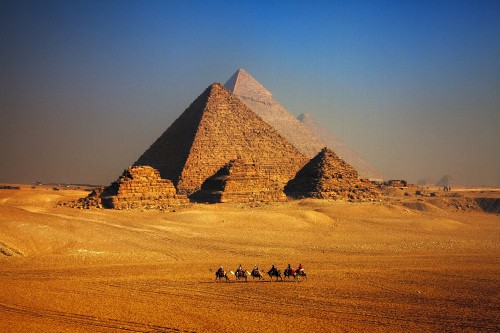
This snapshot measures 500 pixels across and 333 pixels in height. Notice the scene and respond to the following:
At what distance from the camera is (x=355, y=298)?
10.6 metres

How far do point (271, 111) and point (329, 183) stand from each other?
5213cm

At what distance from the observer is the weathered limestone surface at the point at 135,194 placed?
3086 cm

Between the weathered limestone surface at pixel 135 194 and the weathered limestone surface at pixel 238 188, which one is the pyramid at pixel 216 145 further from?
the weathered limestone surface at pixel 135 194

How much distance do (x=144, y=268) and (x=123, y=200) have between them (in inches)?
700

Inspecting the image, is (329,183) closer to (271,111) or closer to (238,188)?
(238,188)

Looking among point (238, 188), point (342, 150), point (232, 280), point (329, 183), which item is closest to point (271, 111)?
point (342, 150)

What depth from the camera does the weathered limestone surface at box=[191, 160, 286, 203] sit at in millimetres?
38156

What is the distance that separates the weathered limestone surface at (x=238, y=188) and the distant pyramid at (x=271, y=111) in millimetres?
49883

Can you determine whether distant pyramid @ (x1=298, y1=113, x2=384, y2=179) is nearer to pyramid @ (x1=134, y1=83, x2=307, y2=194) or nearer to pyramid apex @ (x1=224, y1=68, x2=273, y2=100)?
pyramid apex @ (x1=224, y1=68, x2=273, y2=100)

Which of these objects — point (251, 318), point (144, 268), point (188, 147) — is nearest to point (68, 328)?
point (251, 318)

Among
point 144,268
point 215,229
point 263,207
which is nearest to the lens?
point 144,268

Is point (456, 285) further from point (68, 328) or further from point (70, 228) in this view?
point (70, 228)

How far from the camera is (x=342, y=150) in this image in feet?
398

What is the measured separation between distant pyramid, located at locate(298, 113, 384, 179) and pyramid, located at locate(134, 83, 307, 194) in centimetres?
5432
